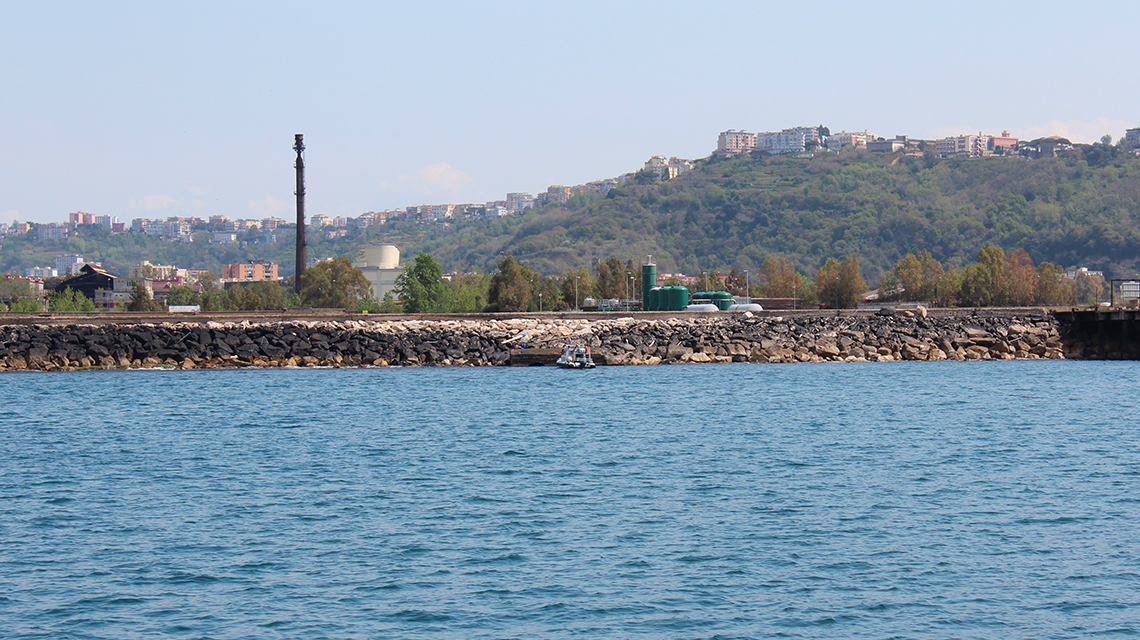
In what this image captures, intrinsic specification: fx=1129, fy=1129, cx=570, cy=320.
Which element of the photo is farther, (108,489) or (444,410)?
(444,410)

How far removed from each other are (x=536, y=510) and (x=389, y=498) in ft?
12.7

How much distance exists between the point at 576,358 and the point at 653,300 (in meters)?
25.0

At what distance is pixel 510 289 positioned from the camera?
103 meters

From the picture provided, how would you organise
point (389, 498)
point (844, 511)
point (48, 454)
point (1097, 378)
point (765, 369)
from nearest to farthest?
1. point (844, 511)
2. point (389, 498)
3. point (48, 454)
4. point (1097, 378)
5. point (765, 369)

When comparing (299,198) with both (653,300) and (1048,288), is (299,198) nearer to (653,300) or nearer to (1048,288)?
(653,300)

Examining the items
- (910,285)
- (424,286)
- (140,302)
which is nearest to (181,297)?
(140,302)

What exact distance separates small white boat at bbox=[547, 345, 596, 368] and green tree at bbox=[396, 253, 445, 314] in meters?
39.9

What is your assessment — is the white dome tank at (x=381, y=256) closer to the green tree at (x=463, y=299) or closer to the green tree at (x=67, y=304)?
the green tree at (x=463, y=299)

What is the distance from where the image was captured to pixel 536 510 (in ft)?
80.0

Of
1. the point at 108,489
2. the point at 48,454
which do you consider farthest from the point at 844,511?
the point at 48,454

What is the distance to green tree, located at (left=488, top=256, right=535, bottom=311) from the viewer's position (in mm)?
102438

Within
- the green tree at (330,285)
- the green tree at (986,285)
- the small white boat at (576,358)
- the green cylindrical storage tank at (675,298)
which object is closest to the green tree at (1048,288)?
the green tree at (986,285)

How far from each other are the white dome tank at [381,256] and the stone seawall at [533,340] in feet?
327

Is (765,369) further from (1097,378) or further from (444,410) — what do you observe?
(444,410)
